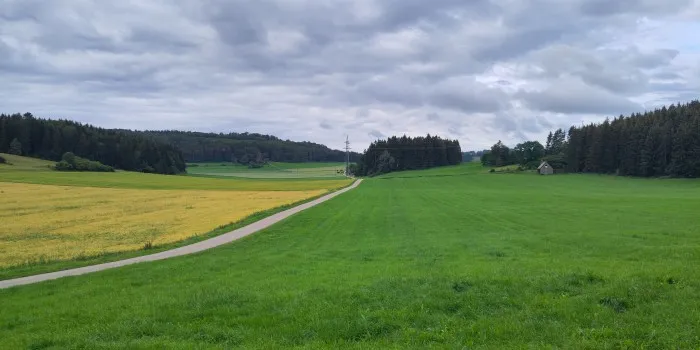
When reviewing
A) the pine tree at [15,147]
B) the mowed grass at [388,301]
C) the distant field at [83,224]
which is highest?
the pine tree at [15,147]

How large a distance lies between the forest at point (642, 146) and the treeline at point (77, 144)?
117408 mm

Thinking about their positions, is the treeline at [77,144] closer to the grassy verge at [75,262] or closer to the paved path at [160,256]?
the paved path at [160,256]

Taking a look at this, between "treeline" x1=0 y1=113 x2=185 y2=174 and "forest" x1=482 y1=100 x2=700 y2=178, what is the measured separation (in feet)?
385

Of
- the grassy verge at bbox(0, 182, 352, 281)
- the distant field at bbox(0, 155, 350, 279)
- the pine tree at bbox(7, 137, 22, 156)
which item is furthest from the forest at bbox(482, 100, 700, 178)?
the pine tree at bbox(7, 137, 22, 156)

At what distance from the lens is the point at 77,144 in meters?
152

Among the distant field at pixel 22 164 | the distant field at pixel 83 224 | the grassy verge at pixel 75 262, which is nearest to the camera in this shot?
the grassy verge at pixel 75 262

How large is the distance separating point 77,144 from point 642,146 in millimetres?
142994

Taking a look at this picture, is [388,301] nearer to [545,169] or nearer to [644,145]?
[644,145]

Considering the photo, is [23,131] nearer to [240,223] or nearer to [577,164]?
[240,223]

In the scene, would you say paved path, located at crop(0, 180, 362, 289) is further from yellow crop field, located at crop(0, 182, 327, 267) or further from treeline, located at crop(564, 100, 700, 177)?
treeline, located at crop(564, 100, 700, 177)

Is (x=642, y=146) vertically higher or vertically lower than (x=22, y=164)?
higher

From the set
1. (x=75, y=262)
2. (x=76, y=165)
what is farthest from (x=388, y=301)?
(x=76, y=165)

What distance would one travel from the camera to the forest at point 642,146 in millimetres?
102438

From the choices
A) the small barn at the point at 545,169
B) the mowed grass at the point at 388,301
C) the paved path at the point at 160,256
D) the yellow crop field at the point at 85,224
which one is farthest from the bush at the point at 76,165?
the mowed grass at the point at 388,301
